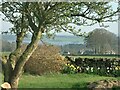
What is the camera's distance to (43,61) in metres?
5.91

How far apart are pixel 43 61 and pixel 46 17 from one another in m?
3.31

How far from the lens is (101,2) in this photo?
265cm

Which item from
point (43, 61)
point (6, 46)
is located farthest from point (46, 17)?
point (43, 61)

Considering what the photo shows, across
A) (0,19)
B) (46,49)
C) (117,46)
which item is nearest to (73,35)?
(0,19)

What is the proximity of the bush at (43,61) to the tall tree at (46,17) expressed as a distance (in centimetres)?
274

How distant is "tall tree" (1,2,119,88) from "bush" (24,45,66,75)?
274 cm

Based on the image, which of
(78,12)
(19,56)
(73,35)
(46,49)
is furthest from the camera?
(46,49)

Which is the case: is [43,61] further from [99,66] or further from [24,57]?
[24,57]

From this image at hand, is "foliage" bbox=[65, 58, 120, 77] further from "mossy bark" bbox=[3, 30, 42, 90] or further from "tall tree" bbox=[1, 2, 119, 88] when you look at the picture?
"tall tree" bbox=[1, 2, 119, 88]

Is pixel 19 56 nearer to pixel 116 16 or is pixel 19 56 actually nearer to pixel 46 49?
pixel 116 16

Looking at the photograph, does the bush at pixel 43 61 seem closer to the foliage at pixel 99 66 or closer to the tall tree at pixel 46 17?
the foliage at pixel 99 66

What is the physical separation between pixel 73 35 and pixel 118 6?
0.50 m

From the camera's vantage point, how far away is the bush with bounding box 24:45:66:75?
5.89 metres

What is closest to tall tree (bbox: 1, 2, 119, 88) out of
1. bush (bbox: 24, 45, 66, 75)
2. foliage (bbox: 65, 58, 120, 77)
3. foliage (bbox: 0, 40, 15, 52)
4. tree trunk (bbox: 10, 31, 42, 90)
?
tree trunk (bbox: 10, 31, 42, 90)
